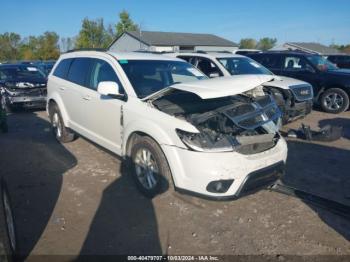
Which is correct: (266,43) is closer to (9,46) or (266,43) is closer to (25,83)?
(9,46)

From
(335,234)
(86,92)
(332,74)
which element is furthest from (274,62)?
(335,234)

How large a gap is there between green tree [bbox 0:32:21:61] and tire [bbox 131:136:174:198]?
63247 millimetres

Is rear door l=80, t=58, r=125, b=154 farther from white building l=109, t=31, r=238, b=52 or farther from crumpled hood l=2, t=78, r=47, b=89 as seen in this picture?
white building l=109, t=31, r=238, b=52

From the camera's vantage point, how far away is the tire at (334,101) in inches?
385

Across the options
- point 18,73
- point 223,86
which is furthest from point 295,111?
point 18,73

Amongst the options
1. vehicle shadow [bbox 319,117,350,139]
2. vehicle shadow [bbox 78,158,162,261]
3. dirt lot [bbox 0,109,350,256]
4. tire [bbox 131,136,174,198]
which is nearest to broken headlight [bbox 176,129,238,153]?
tire [bbox 131,136,174,198]

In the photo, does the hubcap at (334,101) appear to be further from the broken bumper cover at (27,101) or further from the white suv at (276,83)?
the broken bumper cover at (27,101)

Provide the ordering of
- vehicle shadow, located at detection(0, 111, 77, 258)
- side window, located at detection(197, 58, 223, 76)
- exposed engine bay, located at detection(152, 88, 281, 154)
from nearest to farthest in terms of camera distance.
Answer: exposed engine bay, located at detection(152, 88, 281, 154) < vehicle shadow, located at detection(0, 111, 77, 258) < side window, located at detection(197, 58, 223, 76)

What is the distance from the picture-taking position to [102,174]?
16.3 ft

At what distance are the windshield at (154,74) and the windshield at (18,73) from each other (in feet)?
23.1

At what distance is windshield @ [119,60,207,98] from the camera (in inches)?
174

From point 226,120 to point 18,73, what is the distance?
30.8 ft

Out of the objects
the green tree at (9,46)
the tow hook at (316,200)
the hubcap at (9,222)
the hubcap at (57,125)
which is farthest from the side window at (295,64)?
the green tree at (9,46)

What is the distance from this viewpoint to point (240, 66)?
887cm
